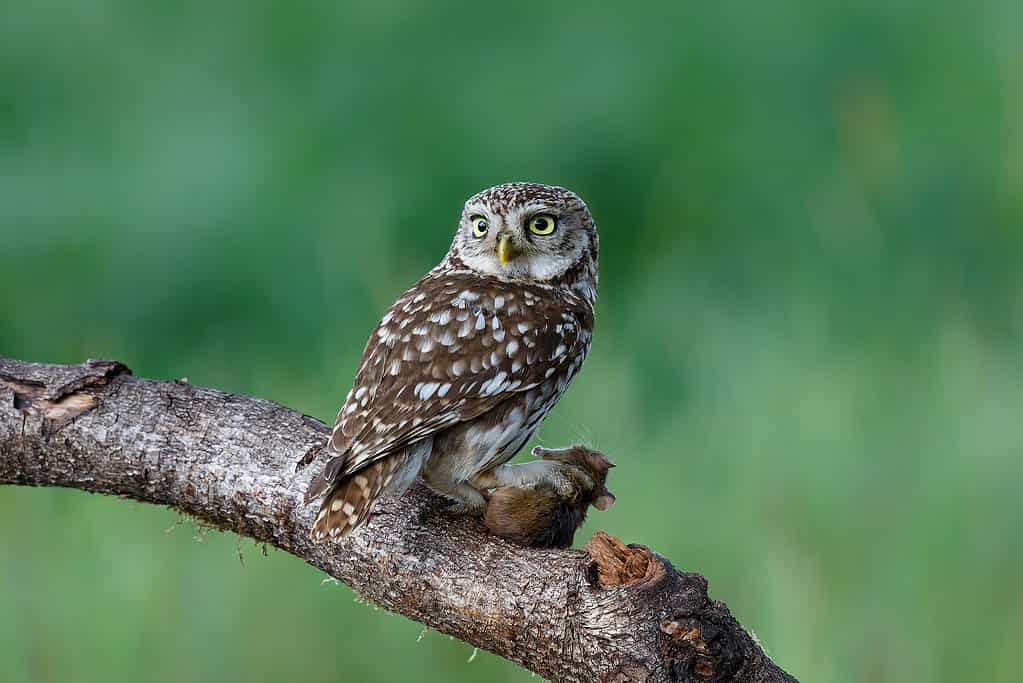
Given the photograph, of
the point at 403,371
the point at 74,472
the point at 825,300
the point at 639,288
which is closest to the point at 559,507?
the point at 403,371

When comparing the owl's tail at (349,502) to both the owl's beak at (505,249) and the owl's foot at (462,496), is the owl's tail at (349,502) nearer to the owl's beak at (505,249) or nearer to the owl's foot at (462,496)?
the owl's foot at (462,496)

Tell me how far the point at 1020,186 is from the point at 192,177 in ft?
12.7

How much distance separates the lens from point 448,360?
2672 mm

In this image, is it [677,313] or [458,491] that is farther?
[677,313]

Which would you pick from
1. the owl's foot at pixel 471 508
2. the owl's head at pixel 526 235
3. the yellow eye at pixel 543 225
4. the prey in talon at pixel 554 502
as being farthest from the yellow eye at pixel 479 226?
the owl's foot at pixel 471 508

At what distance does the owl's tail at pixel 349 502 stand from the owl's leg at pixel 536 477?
268mm

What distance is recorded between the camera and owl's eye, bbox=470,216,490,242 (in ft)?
9.79

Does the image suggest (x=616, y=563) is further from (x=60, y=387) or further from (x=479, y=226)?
(x=60, y=387)

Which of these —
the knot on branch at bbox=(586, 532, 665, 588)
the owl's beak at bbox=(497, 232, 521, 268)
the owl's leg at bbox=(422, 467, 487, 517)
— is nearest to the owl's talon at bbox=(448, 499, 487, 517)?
the owl's leg at bbox=(422, 467, 487, 517)

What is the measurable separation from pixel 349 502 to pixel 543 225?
889 mm

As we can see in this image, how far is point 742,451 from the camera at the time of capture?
12.7 ft

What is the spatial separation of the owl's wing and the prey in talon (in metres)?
0.19

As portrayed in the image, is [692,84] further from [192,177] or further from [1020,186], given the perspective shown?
[192,177]

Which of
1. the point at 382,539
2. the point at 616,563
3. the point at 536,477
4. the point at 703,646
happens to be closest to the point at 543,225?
the point at 536,477
